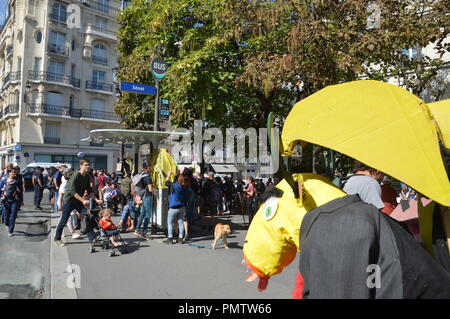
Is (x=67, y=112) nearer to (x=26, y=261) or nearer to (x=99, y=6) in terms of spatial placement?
(x=99, y=6)

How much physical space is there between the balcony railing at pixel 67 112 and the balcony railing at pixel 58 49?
19.4ft

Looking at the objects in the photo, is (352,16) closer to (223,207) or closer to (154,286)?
(154,286)

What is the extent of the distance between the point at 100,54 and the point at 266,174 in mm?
38826

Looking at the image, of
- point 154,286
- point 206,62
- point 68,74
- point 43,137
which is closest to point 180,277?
point 154,286

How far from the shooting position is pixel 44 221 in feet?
33.7

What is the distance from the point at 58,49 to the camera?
1411 inches

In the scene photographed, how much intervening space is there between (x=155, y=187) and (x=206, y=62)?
3.90 m

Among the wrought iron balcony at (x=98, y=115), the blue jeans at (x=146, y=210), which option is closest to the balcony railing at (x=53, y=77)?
the wrought iron balcony at (x=98, y=115)

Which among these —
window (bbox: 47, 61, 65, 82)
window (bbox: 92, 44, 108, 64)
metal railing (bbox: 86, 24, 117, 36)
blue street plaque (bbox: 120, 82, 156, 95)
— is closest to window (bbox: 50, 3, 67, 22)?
metal railing (bbox: 86, 24, 117, 36)

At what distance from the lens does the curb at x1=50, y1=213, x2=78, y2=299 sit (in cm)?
417

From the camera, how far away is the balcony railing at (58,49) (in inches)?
1383

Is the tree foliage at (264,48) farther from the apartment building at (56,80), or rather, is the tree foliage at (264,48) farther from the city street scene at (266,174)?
the apartment building at (56,80)

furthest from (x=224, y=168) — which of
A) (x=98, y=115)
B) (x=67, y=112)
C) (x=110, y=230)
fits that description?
(x=67, y=112)

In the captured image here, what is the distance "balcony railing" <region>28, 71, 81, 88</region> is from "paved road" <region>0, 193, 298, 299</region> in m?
32.3
